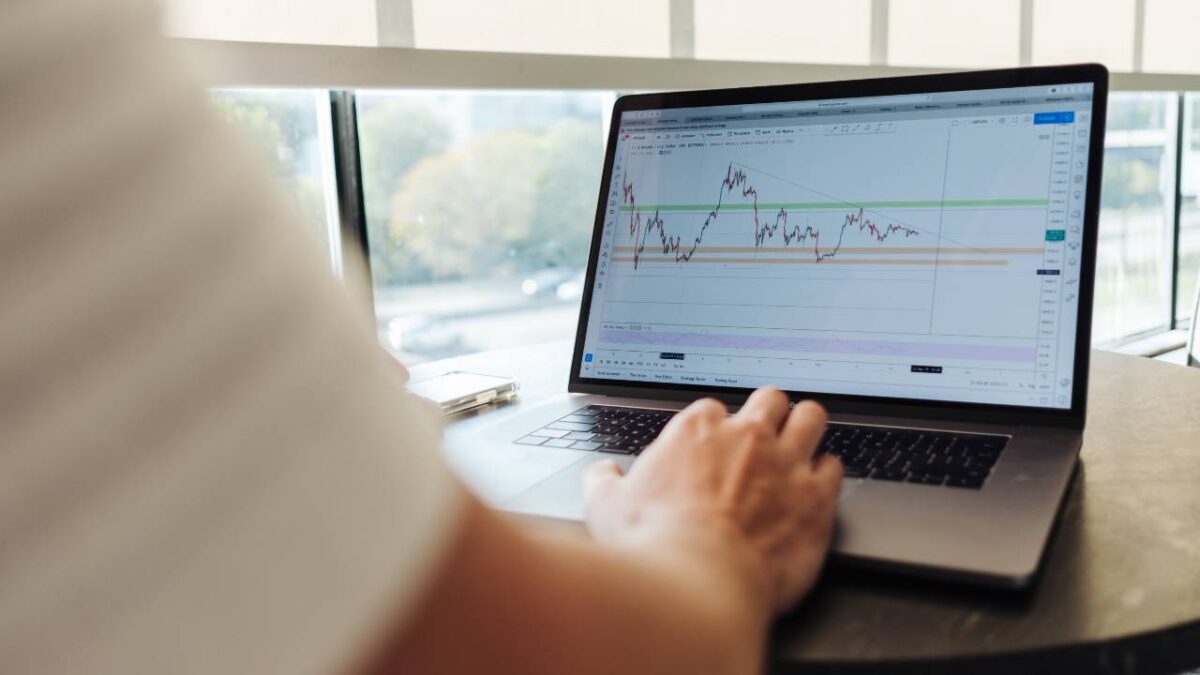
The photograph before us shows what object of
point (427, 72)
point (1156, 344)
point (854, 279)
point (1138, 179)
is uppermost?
point (427, 72)

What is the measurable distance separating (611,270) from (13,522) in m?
0.88

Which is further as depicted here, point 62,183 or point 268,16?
point 268,16

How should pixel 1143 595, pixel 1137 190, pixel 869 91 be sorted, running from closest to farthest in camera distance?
pixel 1143 595
pixel 869 91
pixel 1137 190

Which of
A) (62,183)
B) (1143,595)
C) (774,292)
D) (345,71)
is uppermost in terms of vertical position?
(345,71)

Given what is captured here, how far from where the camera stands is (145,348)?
250 millimetres

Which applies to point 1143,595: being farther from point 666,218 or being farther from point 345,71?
point 345,71

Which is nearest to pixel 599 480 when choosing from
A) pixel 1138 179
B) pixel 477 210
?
pixel 477 210

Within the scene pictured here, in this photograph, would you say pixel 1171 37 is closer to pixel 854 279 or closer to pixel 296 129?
pixel 296 129

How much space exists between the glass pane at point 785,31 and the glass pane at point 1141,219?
1969mm

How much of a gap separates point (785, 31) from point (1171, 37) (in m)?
2.65

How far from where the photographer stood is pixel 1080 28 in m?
4.09

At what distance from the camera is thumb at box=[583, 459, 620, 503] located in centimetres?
63

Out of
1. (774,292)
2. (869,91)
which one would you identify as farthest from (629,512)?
(869,91)

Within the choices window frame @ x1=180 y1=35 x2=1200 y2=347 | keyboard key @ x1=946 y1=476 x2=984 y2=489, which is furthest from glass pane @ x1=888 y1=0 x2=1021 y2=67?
keyboard key @ x1=946 y1=476 x2=984 y2=489
